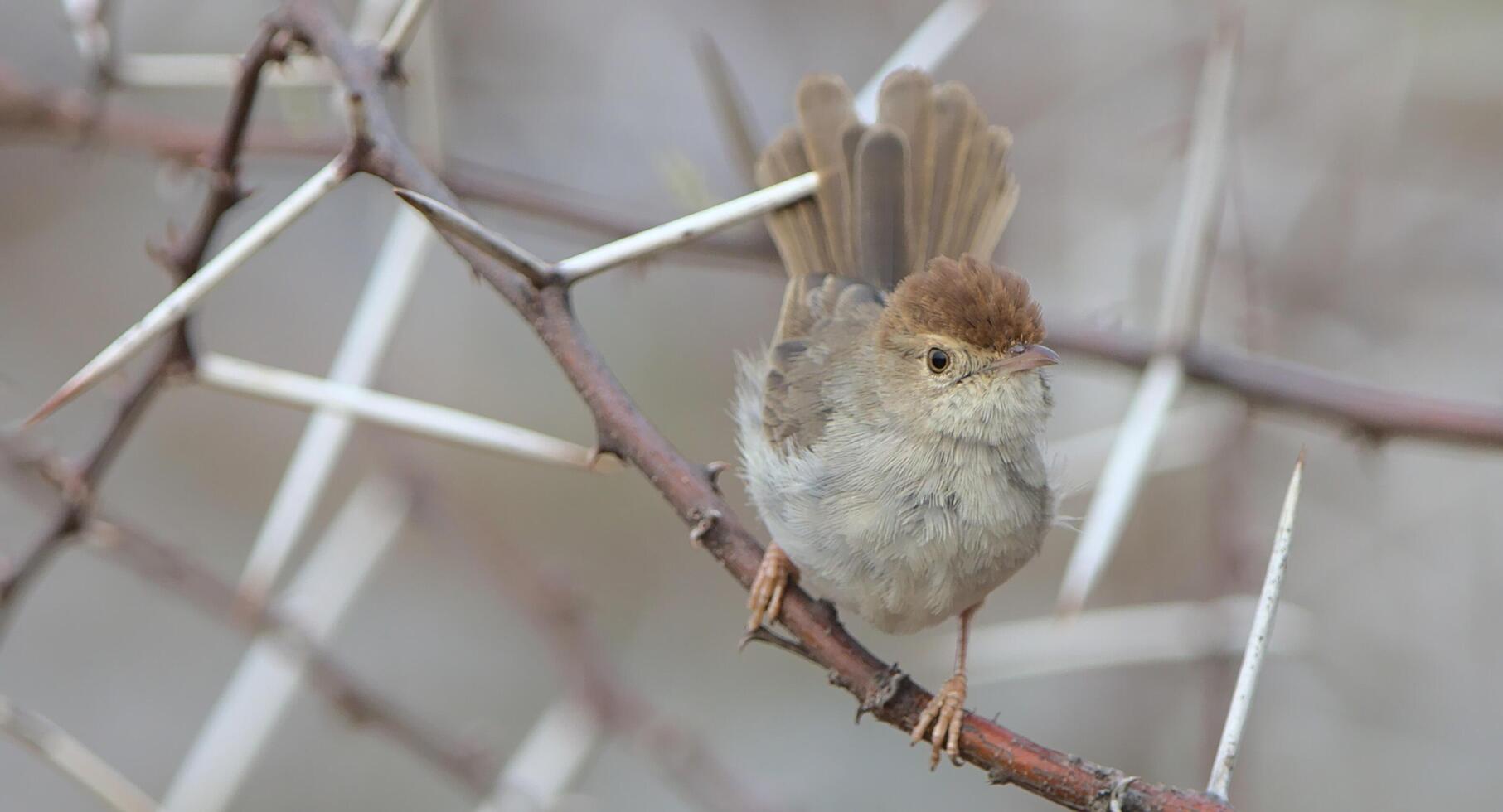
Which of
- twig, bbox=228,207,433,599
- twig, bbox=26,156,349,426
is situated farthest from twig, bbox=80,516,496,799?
twig, bbox=26,156,349,426

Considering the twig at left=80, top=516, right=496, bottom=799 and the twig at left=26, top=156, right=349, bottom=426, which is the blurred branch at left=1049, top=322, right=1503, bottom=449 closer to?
the twig at left=80, top=516, right=496, bottom=799

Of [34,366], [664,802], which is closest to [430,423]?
[664,802]

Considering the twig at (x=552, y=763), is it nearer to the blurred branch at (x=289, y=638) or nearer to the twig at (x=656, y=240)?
the blurred branch at (x=289, y=638)

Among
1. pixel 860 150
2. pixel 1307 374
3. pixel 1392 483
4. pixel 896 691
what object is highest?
pixel 1392 483

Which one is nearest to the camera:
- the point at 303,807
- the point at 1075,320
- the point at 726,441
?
the point at 1075,320

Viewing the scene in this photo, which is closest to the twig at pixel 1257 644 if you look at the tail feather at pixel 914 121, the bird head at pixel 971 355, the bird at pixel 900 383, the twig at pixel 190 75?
the bird at pixel 900 383

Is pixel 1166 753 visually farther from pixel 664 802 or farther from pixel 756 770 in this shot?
pixel 664 802
